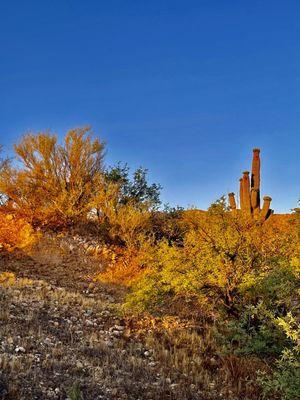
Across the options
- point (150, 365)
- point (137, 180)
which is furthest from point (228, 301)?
point (137, 180)

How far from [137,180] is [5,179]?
304 inches

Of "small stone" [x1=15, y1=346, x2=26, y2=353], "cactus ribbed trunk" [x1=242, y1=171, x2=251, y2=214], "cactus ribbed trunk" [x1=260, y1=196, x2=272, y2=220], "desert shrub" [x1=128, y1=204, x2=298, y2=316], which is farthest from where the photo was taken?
"cactus ribbed trunk" [x1=242, y1=171, x2=251, y2=214]

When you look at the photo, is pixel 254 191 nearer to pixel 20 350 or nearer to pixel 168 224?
pixel 168 224

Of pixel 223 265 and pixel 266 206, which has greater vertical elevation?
pixel 266 206

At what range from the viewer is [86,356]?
8.33m

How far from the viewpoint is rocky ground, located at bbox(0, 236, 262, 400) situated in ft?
22.9

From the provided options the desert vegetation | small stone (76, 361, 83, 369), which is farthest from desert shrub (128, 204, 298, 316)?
small stone (76, 361, 83, 369)

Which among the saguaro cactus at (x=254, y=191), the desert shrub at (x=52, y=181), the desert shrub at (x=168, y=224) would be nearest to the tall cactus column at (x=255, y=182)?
the saguaro cactus at (x=254, y=191)

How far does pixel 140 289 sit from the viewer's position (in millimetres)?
11133

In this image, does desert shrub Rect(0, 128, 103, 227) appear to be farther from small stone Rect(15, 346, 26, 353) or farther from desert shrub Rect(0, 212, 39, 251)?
small stone Rect(15, 346, 26, 353)

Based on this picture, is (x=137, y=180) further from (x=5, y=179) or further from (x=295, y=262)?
(x=295, y=262)

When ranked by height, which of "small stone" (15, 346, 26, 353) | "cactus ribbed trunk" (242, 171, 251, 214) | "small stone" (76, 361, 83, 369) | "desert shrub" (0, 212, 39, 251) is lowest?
"small stone" (76, 361, 83, 369)

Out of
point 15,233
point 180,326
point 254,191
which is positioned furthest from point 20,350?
point 254,191

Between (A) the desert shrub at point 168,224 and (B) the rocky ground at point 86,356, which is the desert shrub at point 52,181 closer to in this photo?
(A) the desert shrub at point 168,224
